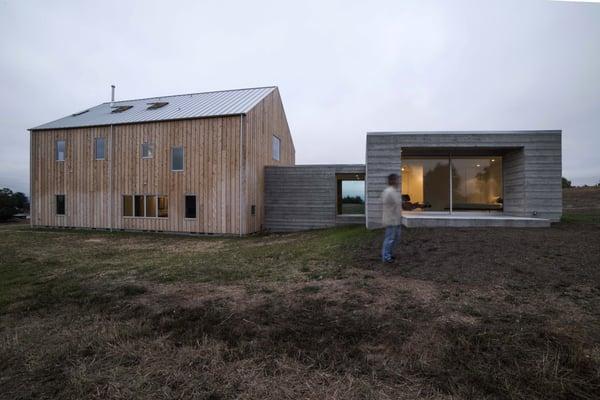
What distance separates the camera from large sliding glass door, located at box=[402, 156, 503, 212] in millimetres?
11414

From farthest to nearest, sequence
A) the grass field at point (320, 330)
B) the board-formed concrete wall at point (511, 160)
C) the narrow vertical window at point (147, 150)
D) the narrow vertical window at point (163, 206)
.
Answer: the narrow vertical window at point (147, 150), the narrow vertical window at point (163, 206), the board-formed concrete wall at point (511, 160), the grass field at point (320, 330)

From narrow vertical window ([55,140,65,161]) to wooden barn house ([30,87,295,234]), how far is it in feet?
0.20

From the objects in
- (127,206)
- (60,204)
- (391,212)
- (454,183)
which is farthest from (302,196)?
(60,204)

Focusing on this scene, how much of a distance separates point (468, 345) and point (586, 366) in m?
0.81

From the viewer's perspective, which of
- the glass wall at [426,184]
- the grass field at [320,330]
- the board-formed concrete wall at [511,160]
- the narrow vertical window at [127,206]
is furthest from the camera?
the narrow vertical window at [127,206]

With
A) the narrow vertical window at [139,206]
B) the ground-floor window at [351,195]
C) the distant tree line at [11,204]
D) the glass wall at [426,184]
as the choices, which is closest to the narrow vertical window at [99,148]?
the narrow vertical window at [139,206]

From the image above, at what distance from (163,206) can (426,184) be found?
1336 centimetres

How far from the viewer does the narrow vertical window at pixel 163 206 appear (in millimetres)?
14570

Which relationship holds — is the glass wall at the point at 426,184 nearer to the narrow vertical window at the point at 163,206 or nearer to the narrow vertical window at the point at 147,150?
the narrow vertical window at the point at 163,206

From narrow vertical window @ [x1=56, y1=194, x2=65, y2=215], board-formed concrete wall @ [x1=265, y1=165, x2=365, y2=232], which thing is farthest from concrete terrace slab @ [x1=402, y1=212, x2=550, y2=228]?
narrow vertical window @ [x1=56, y1=194, x2=65, y2=215]

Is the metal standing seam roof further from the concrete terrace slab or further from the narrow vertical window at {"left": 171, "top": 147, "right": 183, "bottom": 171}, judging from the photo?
the concrete terrace slab

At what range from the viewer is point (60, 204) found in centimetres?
1672

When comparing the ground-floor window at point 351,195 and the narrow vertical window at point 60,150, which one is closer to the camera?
the ground-floor window at point 351,195

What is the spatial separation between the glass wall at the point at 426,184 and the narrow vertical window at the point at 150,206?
13.0 m
